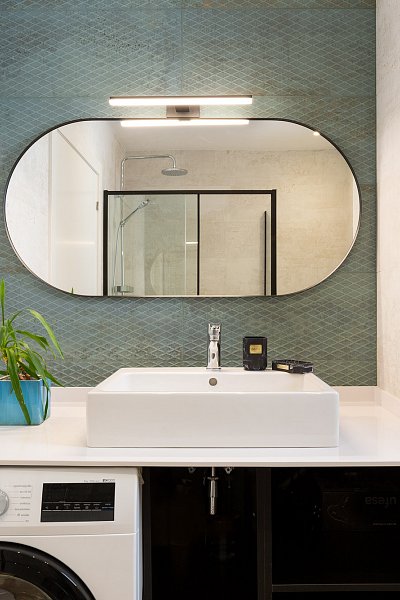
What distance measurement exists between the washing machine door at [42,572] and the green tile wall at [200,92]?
2.74 ft

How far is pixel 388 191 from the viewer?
2.08 metres

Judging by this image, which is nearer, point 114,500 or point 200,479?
point 114,500

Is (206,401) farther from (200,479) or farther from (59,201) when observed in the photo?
(59,201)

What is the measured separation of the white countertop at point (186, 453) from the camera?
1477 millimetres

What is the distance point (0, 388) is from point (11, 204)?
0.73 meters

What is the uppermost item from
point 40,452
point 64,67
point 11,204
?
point 64,67

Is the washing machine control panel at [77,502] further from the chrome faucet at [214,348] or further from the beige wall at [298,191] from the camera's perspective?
the beige wall at [298,191]

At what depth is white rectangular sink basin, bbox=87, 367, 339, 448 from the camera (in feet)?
5.15

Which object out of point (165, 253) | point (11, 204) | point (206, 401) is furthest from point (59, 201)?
point (206, 401)

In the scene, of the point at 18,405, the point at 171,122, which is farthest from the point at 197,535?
the point at 171,122

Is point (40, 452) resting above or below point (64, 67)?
below

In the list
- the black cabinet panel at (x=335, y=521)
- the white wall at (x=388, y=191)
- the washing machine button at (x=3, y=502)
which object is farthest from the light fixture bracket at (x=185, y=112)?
the washing machine button at (x=3, y=502)

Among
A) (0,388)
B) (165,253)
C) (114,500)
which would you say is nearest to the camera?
(114,500)

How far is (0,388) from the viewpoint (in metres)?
1.85
